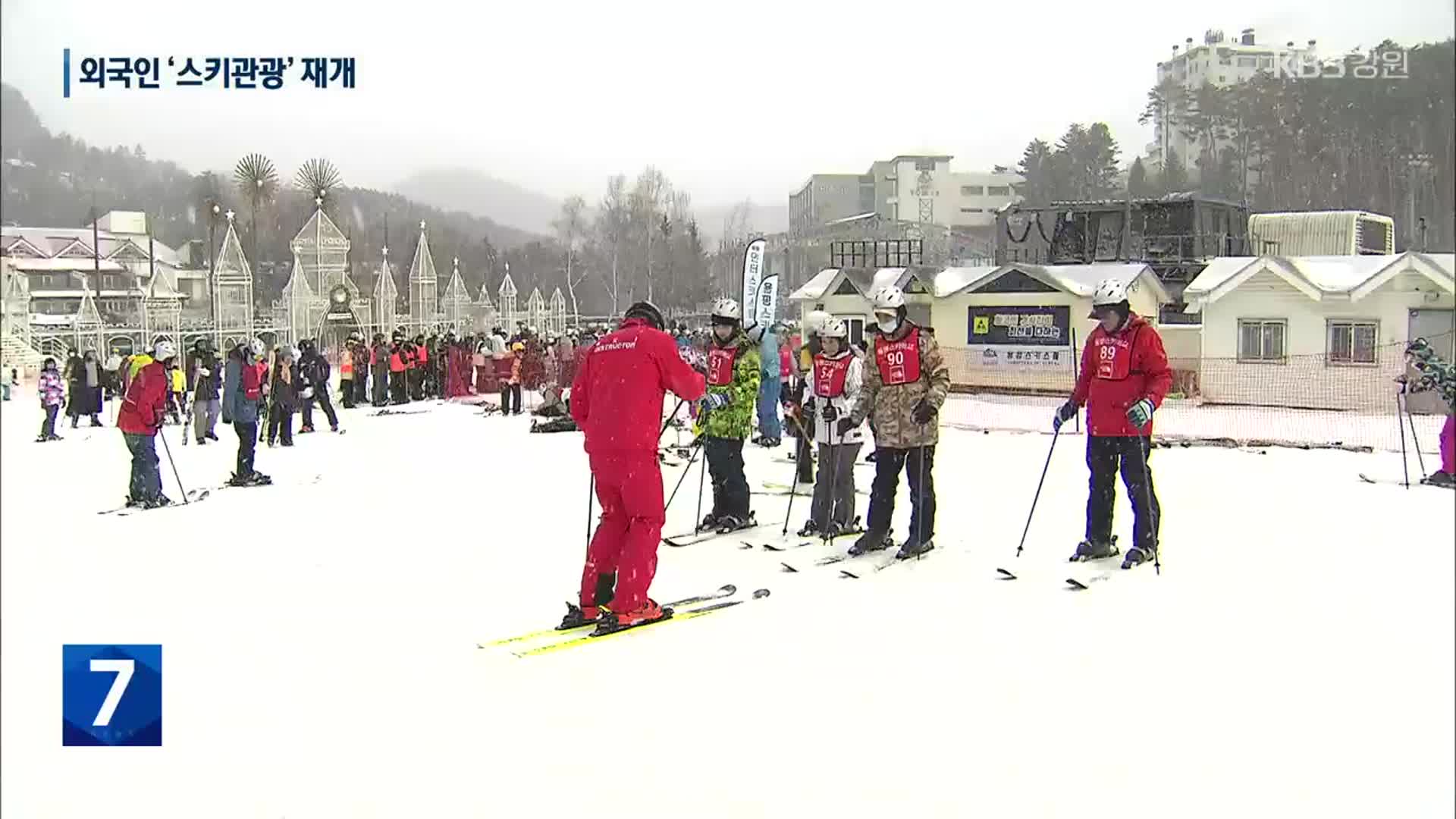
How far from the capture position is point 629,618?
3.09 m

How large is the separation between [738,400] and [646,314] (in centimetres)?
124

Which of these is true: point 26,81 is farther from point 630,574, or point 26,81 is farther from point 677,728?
point 677,728

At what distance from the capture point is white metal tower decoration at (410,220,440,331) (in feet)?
12.2

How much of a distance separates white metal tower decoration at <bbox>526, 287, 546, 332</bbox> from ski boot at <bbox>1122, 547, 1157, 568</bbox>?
2.17m

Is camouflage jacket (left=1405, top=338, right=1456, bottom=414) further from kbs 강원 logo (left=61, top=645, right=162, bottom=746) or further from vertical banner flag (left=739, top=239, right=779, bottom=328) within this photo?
kbs 강원 logo (left=61, top=645, right=162, bottom=746)

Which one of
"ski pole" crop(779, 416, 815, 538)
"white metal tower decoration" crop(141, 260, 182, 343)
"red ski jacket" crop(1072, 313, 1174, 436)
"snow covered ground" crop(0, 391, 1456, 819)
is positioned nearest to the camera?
"snow covered ground" crop(0, 391, 1456, 819)

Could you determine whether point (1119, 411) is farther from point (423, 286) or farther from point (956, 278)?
point (423, 286)

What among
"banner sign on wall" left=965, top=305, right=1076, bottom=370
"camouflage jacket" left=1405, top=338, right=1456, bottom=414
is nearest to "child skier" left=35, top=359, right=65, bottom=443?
"banner sign on wall" left=965, top=305, right=1076, bottom=370

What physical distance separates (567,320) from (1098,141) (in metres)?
1.85

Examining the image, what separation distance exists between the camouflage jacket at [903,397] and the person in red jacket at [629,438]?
104 centimetres

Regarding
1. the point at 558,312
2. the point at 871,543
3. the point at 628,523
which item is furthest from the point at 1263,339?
the point at 558,312

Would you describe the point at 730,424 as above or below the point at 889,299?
below

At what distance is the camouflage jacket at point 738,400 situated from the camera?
429 cm

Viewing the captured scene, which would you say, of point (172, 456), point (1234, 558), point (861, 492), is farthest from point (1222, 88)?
point (172, 456)
